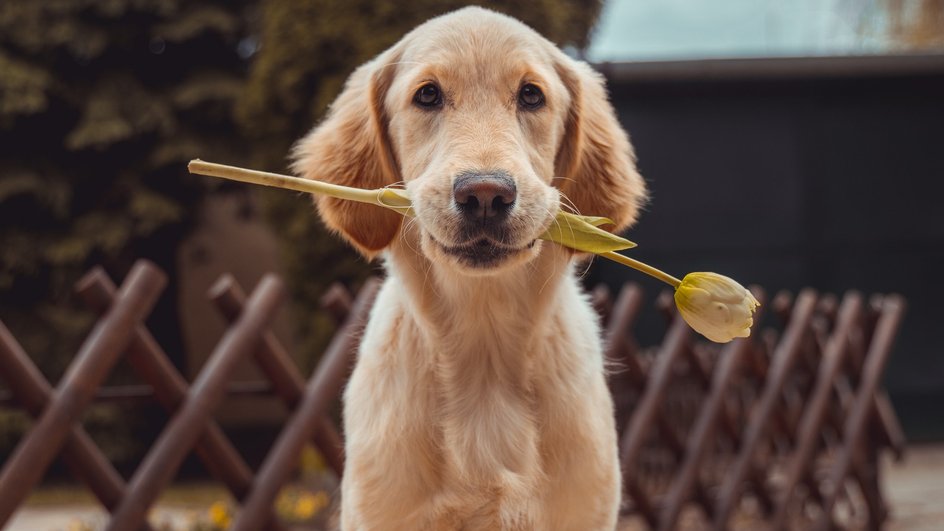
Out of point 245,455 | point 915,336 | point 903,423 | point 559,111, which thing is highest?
point 559,111

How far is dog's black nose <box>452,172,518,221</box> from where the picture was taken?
217 cm

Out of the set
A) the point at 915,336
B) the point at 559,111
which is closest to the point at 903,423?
the point at 915,336

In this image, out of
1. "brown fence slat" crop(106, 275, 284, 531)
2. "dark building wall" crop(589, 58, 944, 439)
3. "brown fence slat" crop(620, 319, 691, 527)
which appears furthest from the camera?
"dark building wall" crop(589, 58, 944, 439)

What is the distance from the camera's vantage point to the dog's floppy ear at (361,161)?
276 cm

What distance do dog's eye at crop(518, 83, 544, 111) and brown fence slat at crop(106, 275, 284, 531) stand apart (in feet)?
6.28

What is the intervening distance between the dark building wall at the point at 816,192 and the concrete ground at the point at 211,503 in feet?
4.16

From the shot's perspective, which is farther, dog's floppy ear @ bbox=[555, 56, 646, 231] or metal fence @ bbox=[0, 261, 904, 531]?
metal fence @ bbox=[0, 261, 904, 531]

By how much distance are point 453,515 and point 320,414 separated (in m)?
1.88

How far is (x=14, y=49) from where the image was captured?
9.13 m

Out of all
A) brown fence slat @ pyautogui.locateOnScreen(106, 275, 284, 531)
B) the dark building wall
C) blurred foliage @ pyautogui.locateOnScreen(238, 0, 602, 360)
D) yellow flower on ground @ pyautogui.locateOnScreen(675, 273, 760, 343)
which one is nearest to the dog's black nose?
yellow flower on ground @ pyautogui.locateOnScreen(675, 273, 760, 343)

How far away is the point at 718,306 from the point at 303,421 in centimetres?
255

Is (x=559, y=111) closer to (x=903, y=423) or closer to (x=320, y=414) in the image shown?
(x=320, y=414)

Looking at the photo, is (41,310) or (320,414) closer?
(320,414)

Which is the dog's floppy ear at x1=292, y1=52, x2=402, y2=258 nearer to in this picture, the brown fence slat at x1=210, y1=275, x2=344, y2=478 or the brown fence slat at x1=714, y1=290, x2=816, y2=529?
the brown fence slat at x1=210, y1=275, x2=344, y2=478
